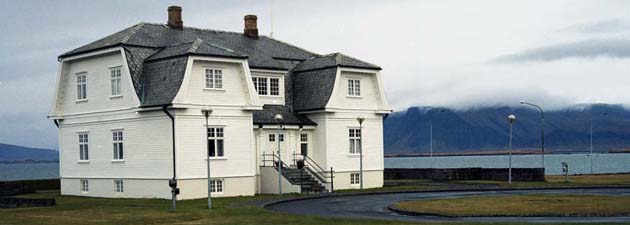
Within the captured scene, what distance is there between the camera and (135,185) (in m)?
45.8

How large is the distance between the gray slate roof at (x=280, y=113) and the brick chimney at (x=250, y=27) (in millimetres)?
6515

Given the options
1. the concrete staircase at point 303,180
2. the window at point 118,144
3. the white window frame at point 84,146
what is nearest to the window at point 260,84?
the concrete staircase at point 303,180

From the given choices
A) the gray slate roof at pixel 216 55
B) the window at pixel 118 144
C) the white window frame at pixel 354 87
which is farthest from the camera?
the white window frame at pixel 354 87

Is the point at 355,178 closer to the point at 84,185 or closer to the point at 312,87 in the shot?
the point at 312,87

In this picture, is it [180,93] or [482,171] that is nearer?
[180,93]

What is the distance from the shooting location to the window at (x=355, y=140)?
171 feet

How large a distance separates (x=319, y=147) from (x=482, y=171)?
16.2 meters

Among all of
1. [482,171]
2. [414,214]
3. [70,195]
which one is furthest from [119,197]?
[482,171]

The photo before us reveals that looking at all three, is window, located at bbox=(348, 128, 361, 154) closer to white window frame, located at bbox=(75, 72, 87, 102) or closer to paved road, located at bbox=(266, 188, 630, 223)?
paved road, located at bbox=(266, 188, 630, 223)

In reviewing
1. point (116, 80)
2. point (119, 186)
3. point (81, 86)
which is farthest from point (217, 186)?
point (81, 86)

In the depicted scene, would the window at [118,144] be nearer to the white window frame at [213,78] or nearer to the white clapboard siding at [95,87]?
the white clapboard siding at [95,87]

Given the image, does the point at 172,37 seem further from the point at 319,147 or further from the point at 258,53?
the point at 319,147

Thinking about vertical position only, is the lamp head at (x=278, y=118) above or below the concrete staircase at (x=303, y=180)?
above

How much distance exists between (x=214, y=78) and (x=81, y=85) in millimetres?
8625
